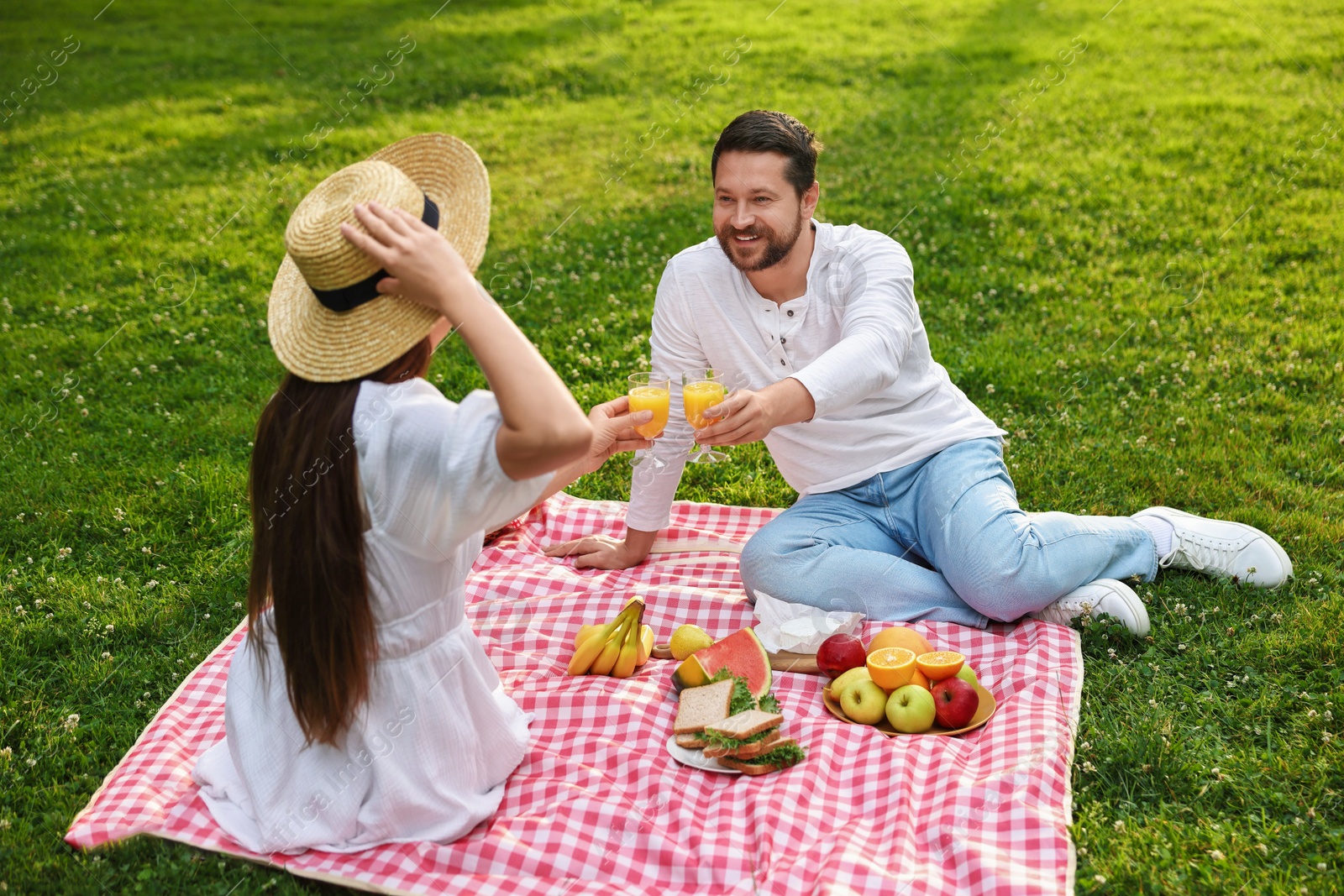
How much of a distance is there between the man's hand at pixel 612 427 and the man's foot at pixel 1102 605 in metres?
1.86

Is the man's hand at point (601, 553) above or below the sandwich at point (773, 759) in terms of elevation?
below

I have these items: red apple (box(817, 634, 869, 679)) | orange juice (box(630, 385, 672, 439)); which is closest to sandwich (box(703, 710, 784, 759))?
red apple (box(817, 634, 869, 679))

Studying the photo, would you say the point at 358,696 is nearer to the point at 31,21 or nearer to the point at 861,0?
the point at 861,0

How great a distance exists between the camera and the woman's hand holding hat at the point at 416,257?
275cm

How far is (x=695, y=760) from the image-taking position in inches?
151

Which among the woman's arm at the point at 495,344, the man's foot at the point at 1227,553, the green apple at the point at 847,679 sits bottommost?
the man's foot at the point at 1227,553

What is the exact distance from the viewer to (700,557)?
5.42 meters

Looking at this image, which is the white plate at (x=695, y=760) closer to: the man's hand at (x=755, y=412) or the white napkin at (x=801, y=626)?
the white napkin at (x=801, y=626)

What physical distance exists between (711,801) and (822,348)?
2102 millimetres

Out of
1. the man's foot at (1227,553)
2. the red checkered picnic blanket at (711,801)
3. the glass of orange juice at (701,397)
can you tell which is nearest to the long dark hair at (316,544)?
the red checkered picnic blanket at (711,801)

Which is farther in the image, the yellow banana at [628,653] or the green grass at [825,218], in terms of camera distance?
the yellow banana at [628,653]

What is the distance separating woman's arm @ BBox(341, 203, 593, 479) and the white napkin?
2020 mm

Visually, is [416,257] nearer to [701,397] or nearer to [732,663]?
[701,397]

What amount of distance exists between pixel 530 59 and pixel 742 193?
1054 centimetres
